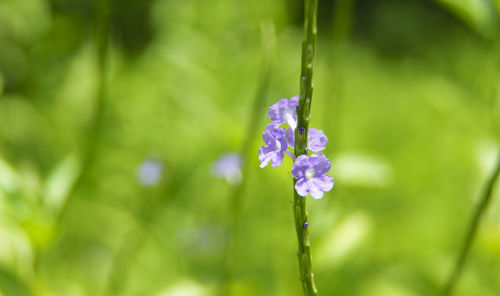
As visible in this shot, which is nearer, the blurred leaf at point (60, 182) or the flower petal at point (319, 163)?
the flower petal at point (319, 163)

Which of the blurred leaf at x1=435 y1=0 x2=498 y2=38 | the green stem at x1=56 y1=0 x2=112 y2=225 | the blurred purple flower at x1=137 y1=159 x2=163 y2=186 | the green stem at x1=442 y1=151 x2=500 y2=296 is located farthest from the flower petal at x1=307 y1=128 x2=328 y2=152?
the blurred purple flower at x1=137 y1=159 x2=163 y2=186

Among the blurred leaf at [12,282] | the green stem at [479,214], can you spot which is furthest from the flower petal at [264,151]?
the blurred leaf at [12,282]

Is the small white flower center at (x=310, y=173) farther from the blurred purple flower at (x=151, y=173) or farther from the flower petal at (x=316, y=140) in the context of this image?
the blurred purple flower at (x=151, y=173)

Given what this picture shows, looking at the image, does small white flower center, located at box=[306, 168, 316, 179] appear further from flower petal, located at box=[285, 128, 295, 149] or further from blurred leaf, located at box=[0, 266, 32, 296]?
blurred leaf, located at box=[0, 266, 32, 296]

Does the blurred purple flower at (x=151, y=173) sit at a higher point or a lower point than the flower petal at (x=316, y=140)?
higher

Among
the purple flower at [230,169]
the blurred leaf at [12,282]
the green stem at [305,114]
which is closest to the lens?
the green stem at [305,114]

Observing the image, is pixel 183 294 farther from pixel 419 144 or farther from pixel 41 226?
pixel 419 144

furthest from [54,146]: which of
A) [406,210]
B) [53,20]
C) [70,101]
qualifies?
[406,210]
